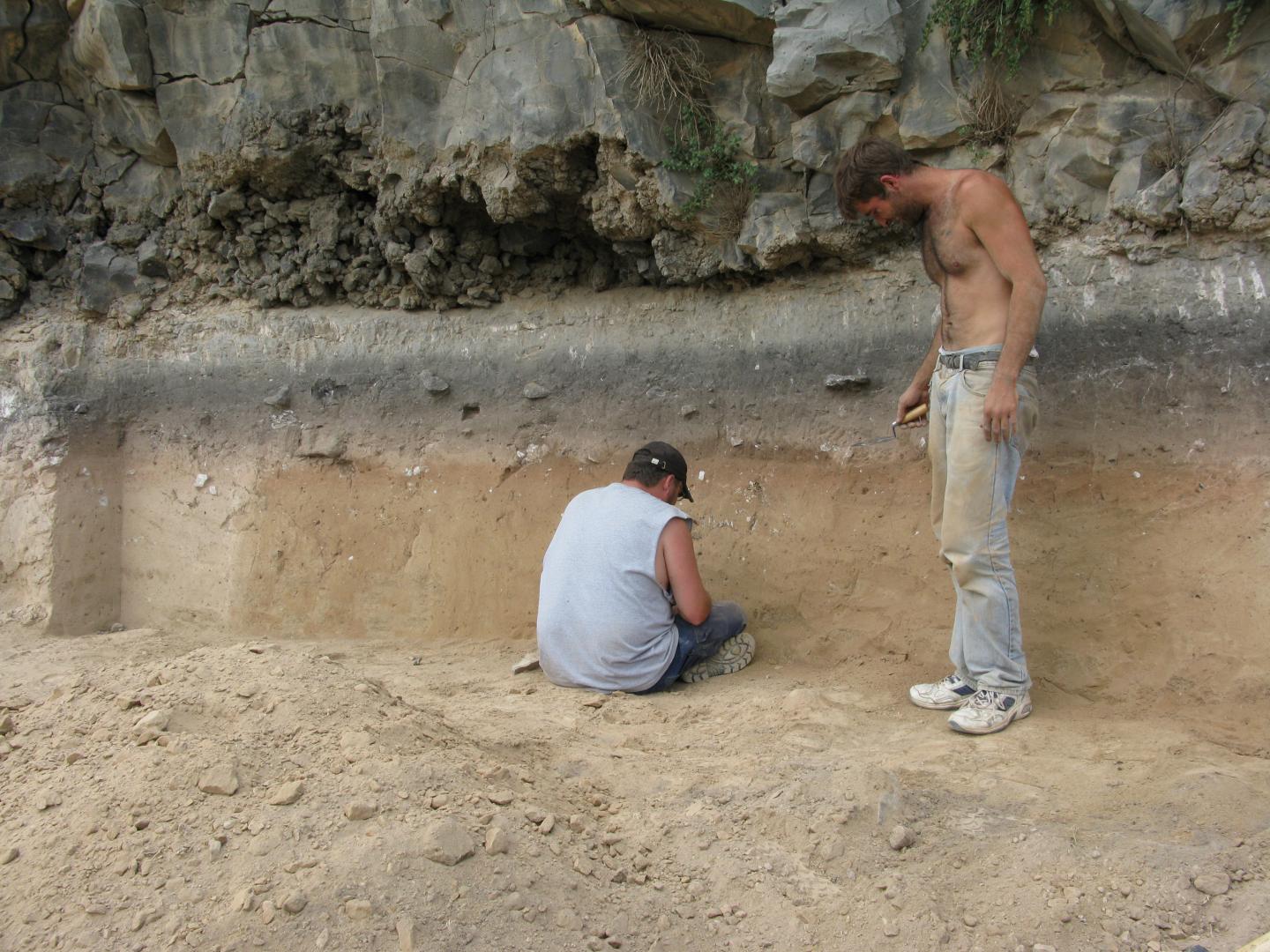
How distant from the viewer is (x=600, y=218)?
4.46 m

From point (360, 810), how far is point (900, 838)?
113 cm

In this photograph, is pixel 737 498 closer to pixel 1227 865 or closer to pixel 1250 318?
pixel 1250 318

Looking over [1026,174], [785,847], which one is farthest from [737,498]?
Result: [785,847]

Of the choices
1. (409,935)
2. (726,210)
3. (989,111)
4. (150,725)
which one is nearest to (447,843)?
(409,935)

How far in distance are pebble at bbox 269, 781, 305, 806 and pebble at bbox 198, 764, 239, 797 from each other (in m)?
0.09

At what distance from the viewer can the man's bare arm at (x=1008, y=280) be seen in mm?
2766

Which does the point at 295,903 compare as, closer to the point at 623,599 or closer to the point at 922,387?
the point at 623,599

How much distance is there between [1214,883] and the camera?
1843 mm

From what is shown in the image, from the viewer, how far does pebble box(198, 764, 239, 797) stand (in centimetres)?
214

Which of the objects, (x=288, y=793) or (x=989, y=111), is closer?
(x=288, y=793)

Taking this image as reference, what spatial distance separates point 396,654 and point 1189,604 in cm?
310

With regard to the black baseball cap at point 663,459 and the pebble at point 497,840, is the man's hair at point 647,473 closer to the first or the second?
the black baseball cap at point 663,459

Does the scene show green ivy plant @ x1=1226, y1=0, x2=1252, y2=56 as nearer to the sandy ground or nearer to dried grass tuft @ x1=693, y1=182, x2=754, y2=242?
the sandy ground

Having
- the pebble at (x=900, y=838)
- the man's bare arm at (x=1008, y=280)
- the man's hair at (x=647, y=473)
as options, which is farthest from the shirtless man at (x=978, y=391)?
the man's hair at (x=647, y=473)
